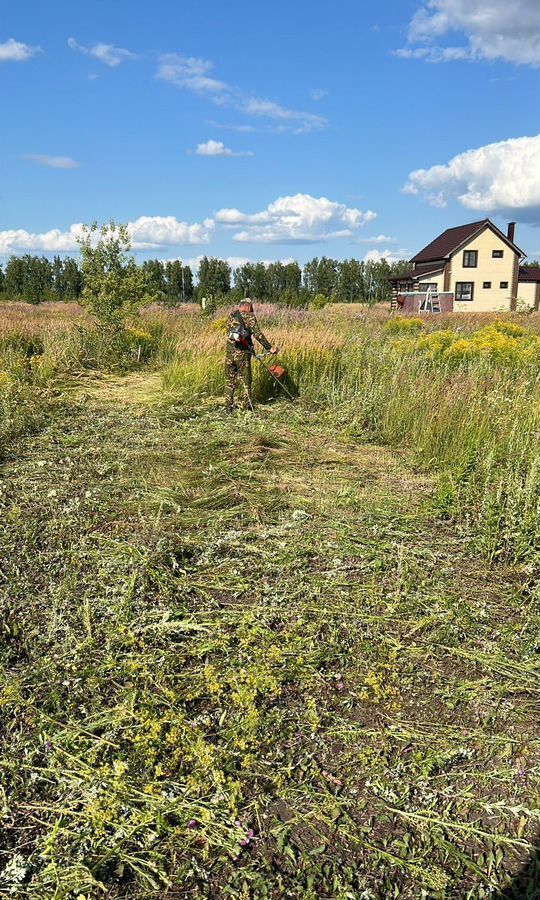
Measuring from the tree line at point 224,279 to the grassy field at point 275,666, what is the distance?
36.0 meters

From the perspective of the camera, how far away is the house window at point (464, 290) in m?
39.1

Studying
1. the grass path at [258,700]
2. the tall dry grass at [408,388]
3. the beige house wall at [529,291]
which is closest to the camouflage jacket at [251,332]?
the tall dry grass at [408,388]

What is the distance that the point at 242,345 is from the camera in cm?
794

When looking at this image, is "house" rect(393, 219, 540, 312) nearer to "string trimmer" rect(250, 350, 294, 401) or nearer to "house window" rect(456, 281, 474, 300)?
"house window" rect(456, 281, 474, 300)

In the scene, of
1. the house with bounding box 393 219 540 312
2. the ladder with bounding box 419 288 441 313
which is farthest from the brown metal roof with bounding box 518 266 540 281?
the ladder with bounding box 419 288 441 313

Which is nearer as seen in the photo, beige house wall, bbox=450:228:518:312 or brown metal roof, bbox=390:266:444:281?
beige house wall, bbox=450:228:518:312

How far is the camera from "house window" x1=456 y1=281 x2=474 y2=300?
128 feet

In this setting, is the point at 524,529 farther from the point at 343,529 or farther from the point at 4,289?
the point at 4,289

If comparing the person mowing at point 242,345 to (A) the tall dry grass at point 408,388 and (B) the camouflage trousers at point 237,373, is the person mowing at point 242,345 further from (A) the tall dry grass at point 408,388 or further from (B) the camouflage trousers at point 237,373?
(A) the tall dry grass at point 408,388

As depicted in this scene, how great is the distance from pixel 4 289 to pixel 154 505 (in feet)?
160

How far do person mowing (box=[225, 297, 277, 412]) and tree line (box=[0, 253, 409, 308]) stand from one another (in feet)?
106

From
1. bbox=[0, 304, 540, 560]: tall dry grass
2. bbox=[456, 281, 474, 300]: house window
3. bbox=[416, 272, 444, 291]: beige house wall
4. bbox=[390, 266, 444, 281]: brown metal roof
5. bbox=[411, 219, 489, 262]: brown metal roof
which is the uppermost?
bbox=[411, 219, 489, 262]: brown metal roof

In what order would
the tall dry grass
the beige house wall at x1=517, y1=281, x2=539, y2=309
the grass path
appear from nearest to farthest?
1. the grass path
2. the tall dry grass
3. the beige house wall at x1=517, y1=281, x2=539, y2=309

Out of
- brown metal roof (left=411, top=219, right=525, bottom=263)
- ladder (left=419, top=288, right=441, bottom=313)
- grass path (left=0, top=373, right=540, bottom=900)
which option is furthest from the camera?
brown metal roof (left=411, top=219, right=525, bottom=263)
